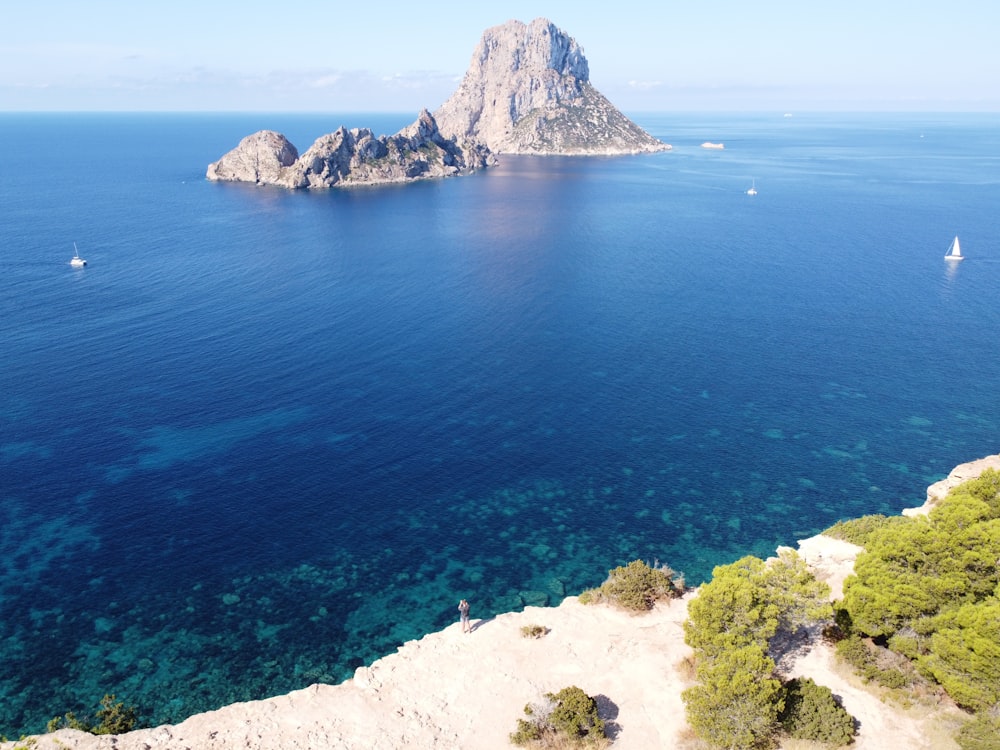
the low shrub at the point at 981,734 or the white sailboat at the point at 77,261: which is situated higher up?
the white sailboat at the point at 77,261

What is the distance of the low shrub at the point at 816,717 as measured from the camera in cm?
3441

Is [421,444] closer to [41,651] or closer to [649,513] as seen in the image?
[649,513]

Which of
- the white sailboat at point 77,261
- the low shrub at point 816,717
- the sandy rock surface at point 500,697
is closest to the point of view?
the low shrub at point 816,717

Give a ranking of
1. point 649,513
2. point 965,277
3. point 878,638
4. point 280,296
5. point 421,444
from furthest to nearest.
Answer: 1. point 965,277
2. point 280,296
3. point 421,444
4. point 649,513
5. point 878,638

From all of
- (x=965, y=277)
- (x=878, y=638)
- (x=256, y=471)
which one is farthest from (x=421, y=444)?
(x=965, y=277)

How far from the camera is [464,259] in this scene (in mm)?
157000

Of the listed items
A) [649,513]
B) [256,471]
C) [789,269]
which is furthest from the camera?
[789,269]

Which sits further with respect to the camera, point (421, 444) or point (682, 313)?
point (682, 313)

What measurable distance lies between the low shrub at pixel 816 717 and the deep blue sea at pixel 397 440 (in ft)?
65.7

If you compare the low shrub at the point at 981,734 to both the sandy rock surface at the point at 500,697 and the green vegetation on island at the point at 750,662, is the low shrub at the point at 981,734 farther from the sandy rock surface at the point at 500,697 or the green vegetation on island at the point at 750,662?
the green vegetation on island at the point at 750,662

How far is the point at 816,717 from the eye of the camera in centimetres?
3512

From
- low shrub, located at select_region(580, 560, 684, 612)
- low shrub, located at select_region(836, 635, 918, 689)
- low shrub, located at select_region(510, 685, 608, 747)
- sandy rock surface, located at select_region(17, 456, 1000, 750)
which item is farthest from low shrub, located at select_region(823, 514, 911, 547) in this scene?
low shrub, located at select_region(510, 685, 608, 747)

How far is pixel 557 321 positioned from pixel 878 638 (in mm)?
79224

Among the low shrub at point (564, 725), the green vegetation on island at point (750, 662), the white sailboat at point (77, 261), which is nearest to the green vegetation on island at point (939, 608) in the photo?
the green vegetation on island at point (750, 662)
